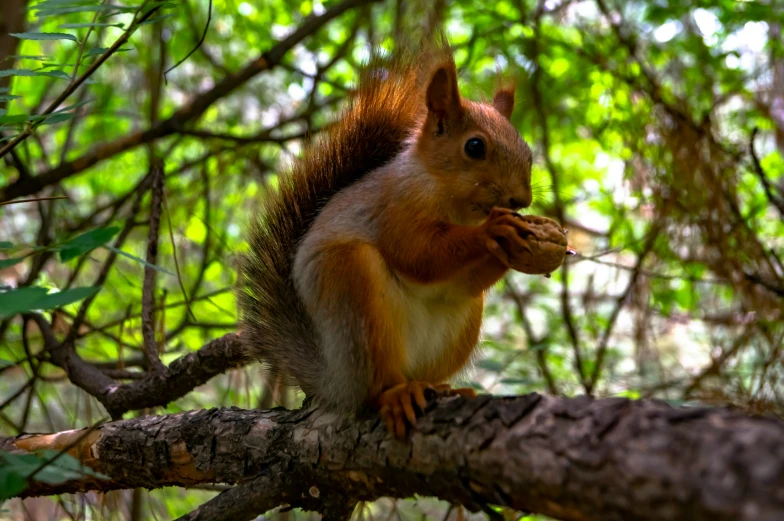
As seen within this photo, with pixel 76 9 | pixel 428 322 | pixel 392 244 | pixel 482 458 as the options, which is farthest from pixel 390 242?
pixel 76 9

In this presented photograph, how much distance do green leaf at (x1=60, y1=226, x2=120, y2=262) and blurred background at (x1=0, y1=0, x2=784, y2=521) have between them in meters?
0.81

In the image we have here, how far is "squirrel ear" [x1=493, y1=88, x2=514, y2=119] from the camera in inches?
76.7

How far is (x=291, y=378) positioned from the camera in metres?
1.62

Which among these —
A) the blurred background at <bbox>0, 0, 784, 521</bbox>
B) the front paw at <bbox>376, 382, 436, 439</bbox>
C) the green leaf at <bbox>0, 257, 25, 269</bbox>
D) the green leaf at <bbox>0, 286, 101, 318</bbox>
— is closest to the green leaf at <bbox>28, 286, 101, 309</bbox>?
the green leaf at <bbox>0, 286, 101, 318</bbox>

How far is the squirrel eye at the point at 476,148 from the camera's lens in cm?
158

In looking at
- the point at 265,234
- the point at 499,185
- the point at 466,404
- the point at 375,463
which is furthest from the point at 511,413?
the point at 265,234

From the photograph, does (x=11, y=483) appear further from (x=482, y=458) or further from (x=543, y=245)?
(x=543, y=245)

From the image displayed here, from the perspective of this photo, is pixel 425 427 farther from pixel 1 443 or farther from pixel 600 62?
pixel 600 62

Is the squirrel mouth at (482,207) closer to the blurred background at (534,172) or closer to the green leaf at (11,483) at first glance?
the blurred background at (534,172)

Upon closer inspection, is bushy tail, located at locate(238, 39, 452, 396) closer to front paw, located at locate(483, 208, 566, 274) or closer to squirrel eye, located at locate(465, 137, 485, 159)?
squirrel eye, located at locate(465, 137, 485, 159)

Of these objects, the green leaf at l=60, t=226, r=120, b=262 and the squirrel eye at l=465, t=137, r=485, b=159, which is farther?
the squirrel eye at l=465, t=137, r=485, b=159

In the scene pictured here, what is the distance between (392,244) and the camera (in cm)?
150

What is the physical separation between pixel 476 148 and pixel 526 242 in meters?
0.34

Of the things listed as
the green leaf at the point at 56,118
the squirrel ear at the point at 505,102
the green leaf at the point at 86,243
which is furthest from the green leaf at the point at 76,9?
the squirrel ear at the point at 505,102
